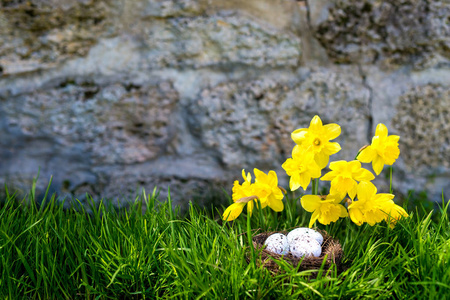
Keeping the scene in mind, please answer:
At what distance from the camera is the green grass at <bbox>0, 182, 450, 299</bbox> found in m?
0.94

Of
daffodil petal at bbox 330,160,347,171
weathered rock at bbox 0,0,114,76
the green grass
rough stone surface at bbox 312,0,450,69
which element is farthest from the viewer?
rough stone surface at bbox 312,0,450,69

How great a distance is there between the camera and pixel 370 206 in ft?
3.51

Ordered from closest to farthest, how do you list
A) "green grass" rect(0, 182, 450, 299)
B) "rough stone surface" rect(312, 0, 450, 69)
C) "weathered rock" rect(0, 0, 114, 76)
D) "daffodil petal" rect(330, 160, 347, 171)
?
"green grass" rect(0, 182, 450, 299) → "daffodil petal" rect(330, 160, 347, 171) → "weathered rock" rect(0, 0, 114, 76) → "rough stone surface" rect(312, 0, 450, 69)

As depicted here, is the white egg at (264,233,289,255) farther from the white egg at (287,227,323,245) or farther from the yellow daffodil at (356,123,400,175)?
the yellow daffodil at (356,123,400,175)

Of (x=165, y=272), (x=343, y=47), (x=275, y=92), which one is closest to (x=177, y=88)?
(x=275, y=92)

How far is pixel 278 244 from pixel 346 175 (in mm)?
246

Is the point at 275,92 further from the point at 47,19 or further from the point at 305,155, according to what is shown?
the point at 47,19

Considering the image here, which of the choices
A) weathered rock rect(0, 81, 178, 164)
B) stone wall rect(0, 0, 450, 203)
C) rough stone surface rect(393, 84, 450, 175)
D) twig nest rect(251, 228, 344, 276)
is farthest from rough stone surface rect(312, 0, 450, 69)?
twig nest rect(251, 228, 344, 276)

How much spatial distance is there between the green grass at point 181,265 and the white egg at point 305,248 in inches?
2.4

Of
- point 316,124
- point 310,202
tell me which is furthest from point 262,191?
point 316,124

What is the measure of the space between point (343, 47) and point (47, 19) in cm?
112

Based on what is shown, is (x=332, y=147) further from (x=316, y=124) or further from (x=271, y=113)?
(x=271, y=113)

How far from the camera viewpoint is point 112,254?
103 centimetres

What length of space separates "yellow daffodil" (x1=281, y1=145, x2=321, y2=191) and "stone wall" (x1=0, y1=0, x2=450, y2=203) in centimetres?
59
